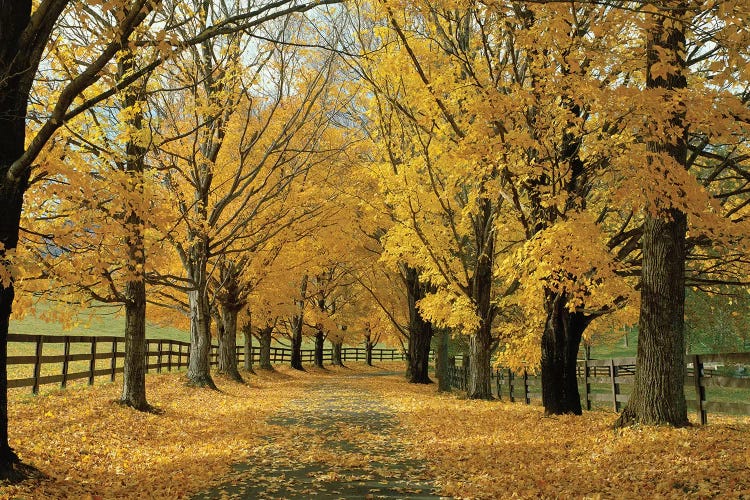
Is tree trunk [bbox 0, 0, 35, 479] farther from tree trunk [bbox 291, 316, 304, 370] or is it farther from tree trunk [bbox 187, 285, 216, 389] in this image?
tree trunk [bbox 291, 316, 304, 370]

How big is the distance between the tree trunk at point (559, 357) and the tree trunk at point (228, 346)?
49.7 feet

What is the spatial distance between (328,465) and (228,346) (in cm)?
1756

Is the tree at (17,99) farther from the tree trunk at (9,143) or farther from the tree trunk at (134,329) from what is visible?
the tree trunk at (134,329)

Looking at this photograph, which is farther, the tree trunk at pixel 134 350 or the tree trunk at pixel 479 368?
the tree trunk at pixel 479 368

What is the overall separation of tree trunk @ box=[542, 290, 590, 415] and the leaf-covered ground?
51cm

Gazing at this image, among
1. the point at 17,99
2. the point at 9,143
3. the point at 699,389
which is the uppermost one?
the point at 17,99

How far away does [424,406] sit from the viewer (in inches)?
588

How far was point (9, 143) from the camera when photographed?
585cm

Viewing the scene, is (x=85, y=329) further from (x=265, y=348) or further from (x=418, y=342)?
(x=418, y=342)

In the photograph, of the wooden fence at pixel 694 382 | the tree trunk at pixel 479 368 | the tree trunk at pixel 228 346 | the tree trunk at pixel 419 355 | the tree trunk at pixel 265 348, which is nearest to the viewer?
the wooden fence at pixel 694 382

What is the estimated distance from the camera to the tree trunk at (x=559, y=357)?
11.8 m

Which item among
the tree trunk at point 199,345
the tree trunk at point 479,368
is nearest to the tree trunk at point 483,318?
the tree trunk at point 479,368

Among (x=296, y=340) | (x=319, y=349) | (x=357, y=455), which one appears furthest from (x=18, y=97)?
(x=319, y=349)

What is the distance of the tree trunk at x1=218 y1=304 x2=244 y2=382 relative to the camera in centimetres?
2391
